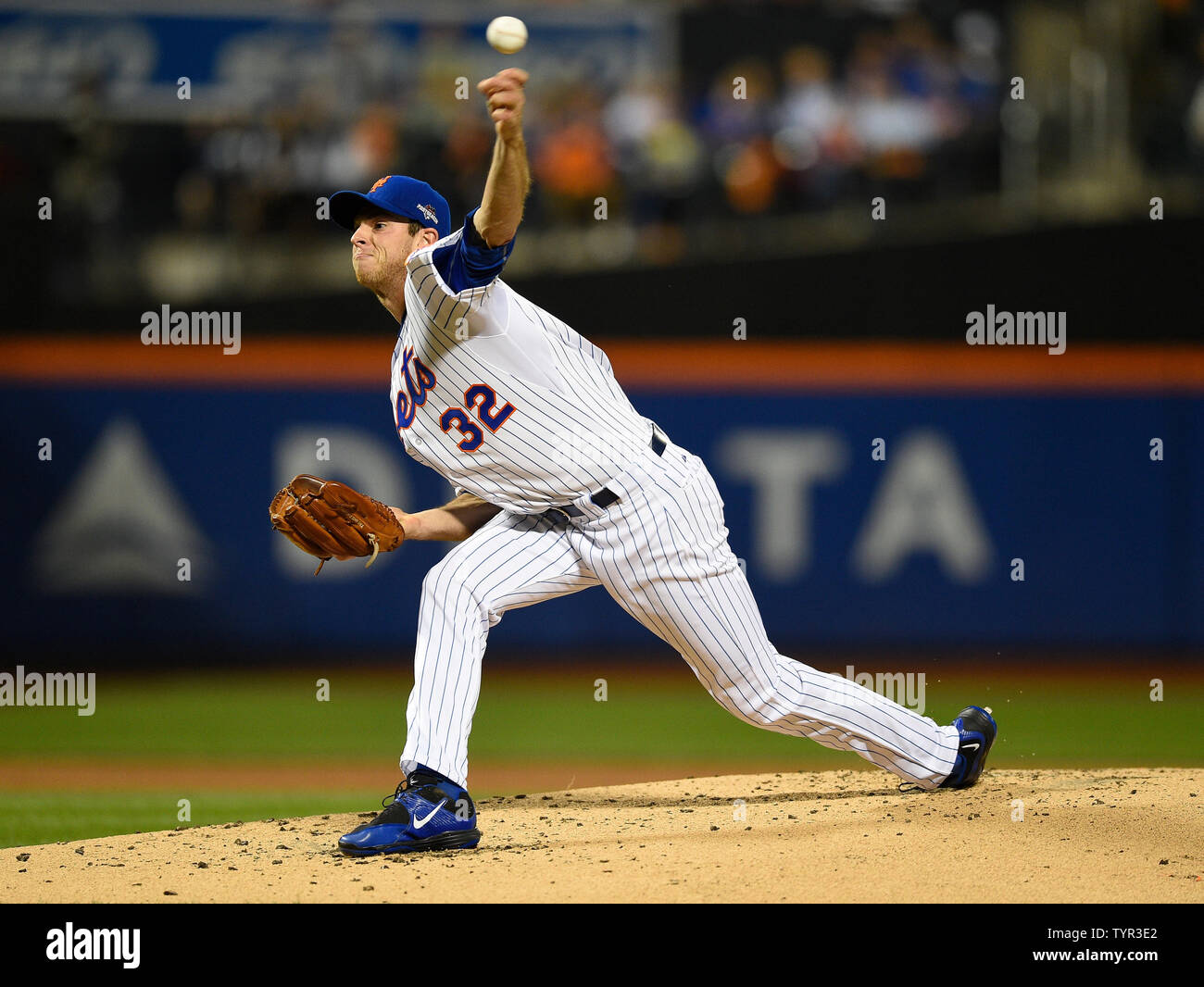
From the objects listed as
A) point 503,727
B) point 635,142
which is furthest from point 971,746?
point 635,142

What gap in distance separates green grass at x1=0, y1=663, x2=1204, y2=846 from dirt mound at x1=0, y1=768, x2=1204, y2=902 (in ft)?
3.01

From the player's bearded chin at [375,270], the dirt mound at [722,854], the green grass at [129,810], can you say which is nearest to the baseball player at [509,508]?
the player's bearded chin at [375,270]

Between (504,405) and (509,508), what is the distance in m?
0.35

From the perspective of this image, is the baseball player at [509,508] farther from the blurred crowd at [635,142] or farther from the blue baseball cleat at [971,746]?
the blurred crowd at [635,142]

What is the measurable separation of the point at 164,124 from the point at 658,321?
10.8ft

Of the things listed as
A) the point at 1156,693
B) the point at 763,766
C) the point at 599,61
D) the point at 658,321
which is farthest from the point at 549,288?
the point at 1156,693

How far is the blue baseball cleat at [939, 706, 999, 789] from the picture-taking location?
415cm

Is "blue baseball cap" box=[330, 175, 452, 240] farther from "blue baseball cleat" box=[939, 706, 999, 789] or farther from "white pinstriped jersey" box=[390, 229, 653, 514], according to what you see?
"blue baseball cleat" box=[939, 706, 999, 789]

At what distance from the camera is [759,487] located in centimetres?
818

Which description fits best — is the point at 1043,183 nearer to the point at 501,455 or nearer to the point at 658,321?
the point at 658,321

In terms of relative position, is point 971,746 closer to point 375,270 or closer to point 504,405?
point 504,405

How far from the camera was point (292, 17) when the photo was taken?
9641 millimetres

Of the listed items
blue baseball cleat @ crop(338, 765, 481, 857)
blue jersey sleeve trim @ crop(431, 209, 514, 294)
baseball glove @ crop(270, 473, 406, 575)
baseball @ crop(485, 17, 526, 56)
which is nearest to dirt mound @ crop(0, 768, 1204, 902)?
blue baseball cleat @ crop(338, 765, 481, 857)

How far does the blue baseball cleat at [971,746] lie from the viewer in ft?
13.6
